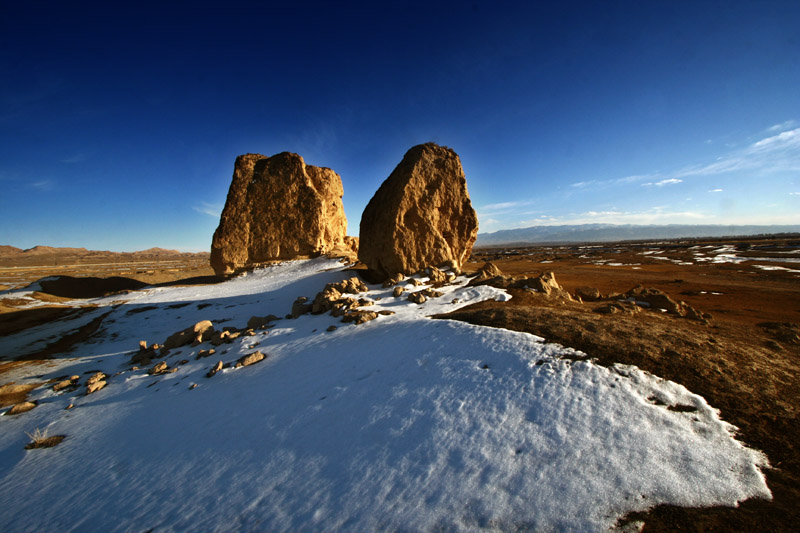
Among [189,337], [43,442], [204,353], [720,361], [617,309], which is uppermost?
[617,309]

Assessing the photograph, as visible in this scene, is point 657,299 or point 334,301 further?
point 334,301

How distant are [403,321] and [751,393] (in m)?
5.92

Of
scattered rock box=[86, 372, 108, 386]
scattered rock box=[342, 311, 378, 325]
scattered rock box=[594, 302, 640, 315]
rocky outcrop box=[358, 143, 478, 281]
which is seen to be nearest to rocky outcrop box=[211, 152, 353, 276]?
rocky outcrop box=[358, 143, 478, 281]

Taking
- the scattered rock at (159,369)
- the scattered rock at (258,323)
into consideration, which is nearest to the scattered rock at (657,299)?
the scattered rock at (258,323)

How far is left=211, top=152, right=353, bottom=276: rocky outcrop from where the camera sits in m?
21.2

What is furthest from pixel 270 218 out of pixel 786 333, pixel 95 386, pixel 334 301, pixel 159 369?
pixel 786 333

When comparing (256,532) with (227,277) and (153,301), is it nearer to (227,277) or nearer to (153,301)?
(153,301)

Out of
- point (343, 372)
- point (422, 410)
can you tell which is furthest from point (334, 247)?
point (422, 410)

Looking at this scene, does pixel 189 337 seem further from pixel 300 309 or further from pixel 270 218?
pixel 270 218

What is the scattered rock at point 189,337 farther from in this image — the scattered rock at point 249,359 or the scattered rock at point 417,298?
the scattered rock at point 417,298

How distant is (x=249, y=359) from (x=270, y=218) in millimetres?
16813

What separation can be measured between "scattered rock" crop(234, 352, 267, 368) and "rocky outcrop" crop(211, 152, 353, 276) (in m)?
15.4

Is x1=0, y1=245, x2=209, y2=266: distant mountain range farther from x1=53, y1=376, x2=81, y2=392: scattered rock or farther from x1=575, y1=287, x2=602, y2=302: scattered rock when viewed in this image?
x1=575, y1=287, x2=602, y2=302: scattered rock

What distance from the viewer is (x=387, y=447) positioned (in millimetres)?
3752
